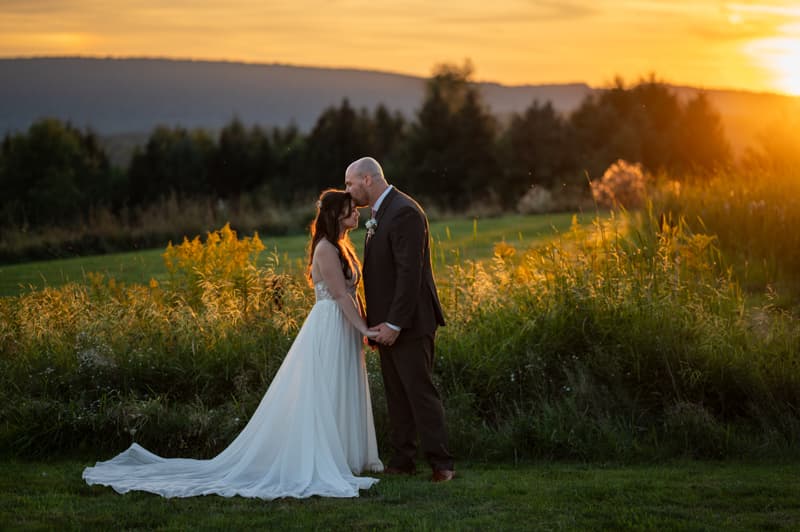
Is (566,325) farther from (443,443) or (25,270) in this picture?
(25,270)

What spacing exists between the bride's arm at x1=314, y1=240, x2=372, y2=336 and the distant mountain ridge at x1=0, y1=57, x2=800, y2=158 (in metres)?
97.4

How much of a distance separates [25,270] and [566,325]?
1206cm

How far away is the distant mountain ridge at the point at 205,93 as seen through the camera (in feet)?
347

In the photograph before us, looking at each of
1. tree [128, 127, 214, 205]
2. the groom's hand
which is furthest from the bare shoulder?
tree [128, 127, 214, 205]

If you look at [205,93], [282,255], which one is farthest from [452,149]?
[205,93]

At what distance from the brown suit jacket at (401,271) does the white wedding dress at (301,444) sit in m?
0.38

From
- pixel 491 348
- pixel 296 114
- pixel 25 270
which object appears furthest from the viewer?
pixel 296 114

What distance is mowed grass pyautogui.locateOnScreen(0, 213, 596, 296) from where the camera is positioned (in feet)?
48.6

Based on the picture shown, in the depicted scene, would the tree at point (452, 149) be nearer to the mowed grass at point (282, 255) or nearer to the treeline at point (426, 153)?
the treeline at point (426, 153)

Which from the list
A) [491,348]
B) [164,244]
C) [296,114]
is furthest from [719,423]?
[296,114]

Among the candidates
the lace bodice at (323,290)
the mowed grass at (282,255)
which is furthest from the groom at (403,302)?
the mowed grass at (282,255)

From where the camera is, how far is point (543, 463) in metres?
7.27

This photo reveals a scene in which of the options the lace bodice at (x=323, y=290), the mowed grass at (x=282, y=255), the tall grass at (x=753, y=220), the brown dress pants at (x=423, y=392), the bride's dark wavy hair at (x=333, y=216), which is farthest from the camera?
the mowed grass at (x=282, y=255)

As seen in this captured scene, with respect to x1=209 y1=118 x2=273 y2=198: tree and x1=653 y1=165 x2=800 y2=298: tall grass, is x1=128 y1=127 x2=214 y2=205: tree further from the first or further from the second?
x1=653 y1=165 x2=800 y2=298: tall grass
